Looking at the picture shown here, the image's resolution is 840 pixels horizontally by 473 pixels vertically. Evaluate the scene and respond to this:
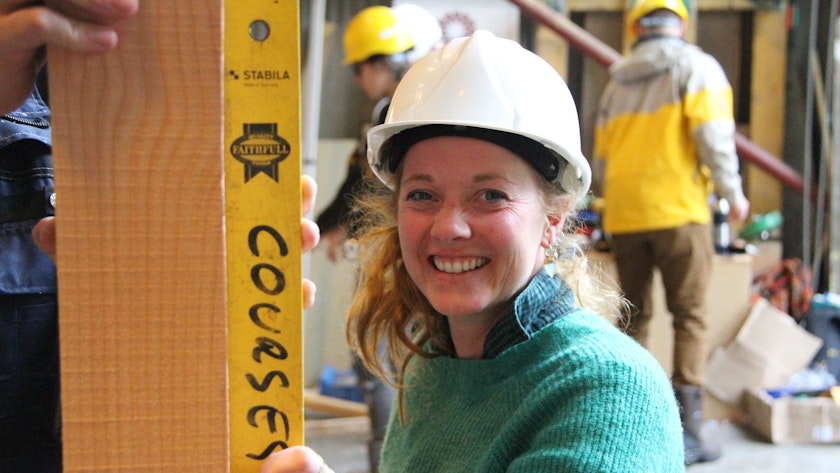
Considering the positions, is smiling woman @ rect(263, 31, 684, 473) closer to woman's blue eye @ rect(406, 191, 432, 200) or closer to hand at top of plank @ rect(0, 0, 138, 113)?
woman's blue eye @ rect(406, 191, 432, 200)

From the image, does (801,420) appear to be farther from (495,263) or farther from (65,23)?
(65,23)

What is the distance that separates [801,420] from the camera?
4.49 meters

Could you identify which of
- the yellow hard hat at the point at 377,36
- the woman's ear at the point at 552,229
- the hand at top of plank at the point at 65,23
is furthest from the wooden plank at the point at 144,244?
the yellow hard hat at the point at 377,36

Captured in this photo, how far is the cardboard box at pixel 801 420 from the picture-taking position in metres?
4.45

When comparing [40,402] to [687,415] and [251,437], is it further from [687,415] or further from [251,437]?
A: [687,415]

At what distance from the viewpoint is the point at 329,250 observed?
4383 mm

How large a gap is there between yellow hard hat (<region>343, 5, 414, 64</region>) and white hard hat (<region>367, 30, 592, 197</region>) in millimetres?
2670

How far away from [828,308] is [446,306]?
432 centimetres

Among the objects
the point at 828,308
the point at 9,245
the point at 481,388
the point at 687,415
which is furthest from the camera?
the point at 828,308

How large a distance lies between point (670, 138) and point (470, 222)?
10.2 feet

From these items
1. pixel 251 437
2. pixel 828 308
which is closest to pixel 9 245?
pixel 251 437

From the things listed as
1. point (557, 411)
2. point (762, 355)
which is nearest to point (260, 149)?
point (557, 411)

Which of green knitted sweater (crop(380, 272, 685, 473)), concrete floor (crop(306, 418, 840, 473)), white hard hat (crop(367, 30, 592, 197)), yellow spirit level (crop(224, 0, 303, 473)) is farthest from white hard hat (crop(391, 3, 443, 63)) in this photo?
yellow spirit level (crop(224, 0, 303, 473))

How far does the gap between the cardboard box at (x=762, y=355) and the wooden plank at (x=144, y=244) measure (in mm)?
4568
